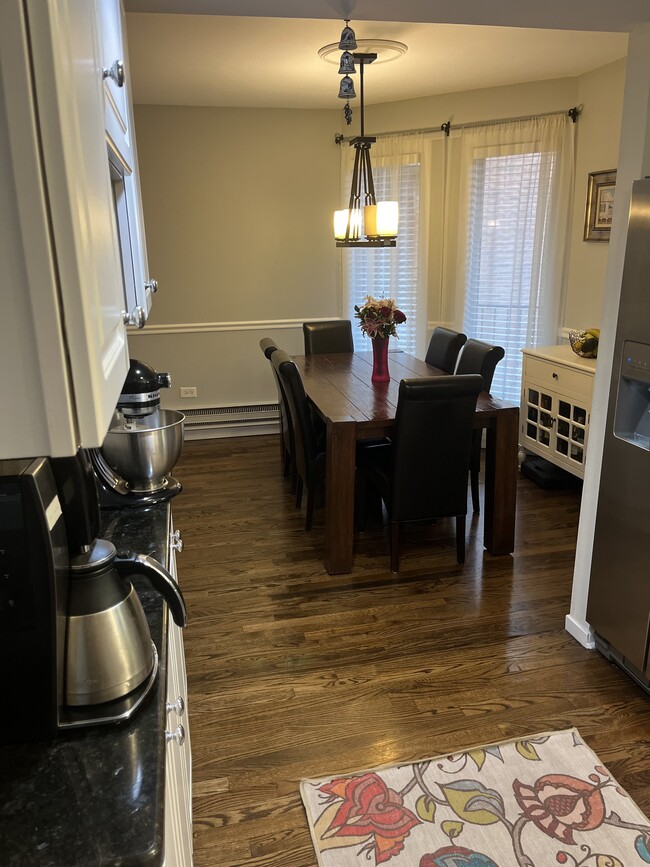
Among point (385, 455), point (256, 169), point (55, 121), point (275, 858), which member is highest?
point (256, 169)

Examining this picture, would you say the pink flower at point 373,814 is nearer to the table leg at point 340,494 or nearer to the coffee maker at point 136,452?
the coffee maker at point 136,452

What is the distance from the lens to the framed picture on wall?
13.5ft

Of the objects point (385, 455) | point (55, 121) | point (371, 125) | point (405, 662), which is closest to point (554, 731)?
point (405, 662)

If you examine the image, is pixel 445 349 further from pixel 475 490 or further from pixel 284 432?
pixel 284 432

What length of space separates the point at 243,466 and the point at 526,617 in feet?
8.42

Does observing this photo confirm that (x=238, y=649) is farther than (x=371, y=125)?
No

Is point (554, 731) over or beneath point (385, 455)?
beneath

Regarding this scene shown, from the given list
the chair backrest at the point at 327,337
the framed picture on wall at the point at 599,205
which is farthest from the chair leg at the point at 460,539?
the framed picture on wall at the point at 599,205

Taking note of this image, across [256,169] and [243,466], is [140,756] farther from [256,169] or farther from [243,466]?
[256,169]

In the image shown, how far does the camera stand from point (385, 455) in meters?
3.52

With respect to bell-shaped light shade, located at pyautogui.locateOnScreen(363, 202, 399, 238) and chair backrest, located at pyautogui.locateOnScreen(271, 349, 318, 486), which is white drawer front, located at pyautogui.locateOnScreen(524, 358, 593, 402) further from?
chair backrest, located at pyautogui.locateOnScreen(271, 349, 318, 486)

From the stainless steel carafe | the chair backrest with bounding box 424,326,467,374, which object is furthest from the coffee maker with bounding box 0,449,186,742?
the chair backrest with bounding box 424,326,467,374

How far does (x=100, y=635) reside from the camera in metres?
1.03

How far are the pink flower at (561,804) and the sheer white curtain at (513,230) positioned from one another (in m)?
3.35
